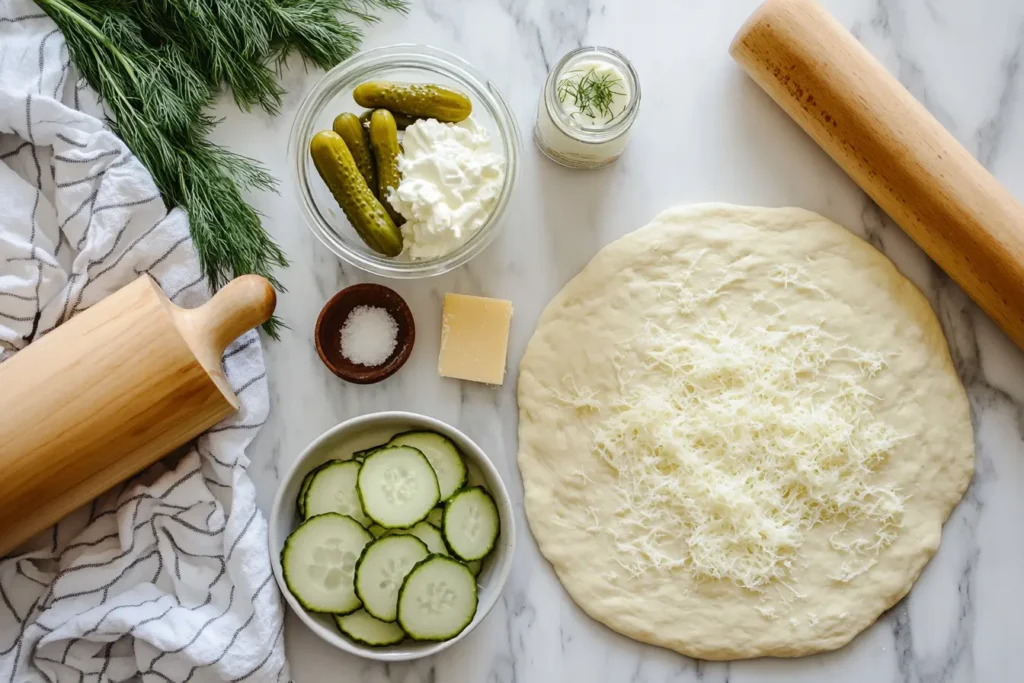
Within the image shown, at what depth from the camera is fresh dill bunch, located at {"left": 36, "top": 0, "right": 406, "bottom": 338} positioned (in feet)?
5.77

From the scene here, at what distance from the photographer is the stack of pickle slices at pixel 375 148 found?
5.56 feet

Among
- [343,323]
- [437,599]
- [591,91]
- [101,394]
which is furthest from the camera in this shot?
[343,323]

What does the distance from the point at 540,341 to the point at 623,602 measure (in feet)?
2.08

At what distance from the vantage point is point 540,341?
1.88 m

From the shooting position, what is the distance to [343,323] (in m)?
1.87

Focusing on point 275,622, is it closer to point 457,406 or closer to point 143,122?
point 457,406

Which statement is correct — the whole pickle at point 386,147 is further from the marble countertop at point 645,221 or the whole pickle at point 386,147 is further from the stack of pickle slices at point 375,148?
the marble countertop at point 645,221

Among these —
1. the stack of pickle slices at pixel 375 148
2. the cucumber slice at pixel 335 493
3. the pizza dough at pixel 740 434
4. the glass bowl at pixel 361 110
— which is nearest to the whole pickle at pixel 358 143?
the stack of pickle slices at pixel 375 148

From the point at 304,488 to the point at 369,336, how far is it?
0.37m

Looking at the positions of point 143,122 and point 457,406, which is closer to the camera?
point 143,122

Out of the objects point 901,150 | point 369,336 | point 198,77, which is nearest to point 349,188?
point 369,336

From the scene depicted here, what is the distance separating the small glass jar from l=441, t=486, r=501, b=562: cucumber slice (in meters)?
0.80

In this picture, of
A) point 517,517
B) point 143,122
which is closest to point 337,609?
point 517,517

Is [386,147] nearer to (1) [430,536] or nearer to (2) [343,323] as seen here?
(2) [343,323]
